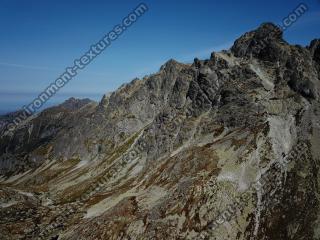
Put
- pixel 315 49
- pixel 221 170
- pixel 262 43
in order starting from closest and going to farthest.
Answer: pixel 221 170
pixel 315 49
pixel 262 43

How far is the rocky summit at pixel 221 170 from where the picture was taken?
64000mm

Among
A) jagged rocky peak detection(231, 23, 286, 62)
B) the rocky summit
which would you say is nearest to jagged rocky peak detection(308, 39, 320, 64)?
the rocky summit

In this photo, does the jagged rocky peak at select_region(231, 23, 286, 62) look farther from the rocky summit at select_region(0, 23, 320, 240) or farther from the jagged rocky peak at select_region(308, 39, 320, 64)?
the jagged rocky peak at select_region(308, 39, 320, 64)

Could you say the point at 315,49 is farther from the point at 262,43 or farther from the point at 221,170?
the point at 221,170

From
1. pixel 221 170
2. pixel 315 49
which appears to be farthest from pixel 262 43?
pixel 221 170

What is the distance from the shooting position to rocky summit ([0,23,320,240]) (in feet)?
210

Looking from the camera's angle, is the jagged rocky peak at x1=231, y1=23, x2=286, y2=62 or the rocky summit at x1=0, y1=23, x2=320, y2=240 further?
the jagged rocky peak at x1=231, y1=23, x2=286, y2=62

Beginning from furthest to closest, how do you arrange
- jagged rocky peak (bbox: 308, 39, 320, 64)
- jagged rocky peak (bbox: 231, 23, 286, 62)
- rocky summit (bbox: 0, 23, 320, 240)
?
1. jagged rocky peak (bbox: 231, 23, 286, 62)
2. jagged rocky peak (bbox: 308, 39, 320, 64)
3. rocky summit (bbox: 0, 23, 320, 240)

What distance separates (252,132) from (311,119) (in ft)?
47.6

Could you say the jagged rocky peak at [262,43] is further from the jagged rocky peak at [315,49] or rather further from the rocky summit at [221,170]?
the jagged rocky peak at [315,49]

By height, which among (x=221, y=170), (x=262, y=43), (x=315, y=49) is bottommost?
(x=221, y=170)

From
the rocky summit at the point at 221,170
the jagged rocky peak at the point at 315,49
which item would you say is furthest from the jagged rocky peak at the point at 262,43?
the jagged rocky peak at the point at 315,49

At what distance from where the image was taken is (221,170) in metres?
74.1

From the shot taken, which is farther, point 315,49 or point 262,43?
point 262,43
